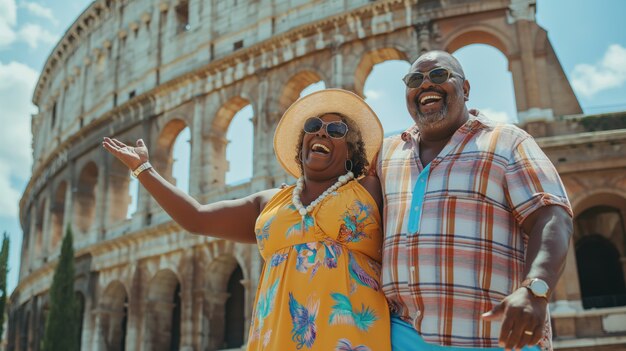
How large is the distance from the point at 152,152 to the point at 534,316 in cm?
1813

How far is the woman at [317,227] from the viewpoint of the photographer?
9.02 ft

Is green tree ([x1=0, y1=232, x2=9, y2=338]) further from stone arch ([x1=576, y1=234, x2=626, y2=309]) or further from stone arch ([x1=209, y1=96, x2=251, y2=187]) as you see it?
stone arch ([x1=576, y1=234, x2=626, y2=309])

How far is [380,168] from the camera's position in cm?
302

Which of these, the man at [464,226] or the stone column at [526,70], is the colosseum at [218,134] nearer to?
the stone column at [526,70]

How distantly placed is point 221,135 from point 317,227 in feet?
51.4

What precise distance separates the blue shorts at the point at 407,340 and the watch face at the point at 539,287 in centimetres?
43

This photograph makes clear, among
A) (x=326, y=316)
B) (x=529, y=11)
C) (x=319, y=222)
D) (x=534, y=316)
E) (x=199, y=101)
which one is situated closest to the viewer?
(x=534, y=316)

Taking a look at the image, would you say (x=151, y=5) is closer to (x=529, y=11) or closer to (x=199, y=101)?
(x=199, y=101)

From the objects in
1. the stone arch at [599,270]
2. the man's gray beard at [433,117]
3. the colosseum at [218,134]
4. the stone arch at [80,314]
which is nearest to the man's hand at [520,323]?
the man's gray beard at [433,117]

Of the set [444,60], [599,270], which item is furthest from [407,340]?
[599,270]

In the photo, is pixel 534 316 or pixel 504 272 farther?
pixel 504 272

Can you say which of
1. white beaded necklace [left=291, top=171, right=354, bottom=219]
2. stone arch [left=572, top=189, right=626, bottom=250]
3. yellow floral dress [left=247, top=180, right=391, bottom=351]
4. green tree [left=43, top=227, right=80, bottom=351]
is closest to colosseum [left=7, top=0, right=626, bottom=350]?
stone arch [left=572, top=189, right=626, bottom=250]

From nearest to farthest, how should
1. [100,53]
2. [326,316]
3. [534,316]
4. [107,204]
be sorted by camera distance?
1. [534,316]
2. [326,316]
3. [107,204]
4. [100,53]

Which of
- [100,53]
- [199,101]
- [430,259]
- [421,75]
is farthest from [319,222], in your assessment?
[100,53]
